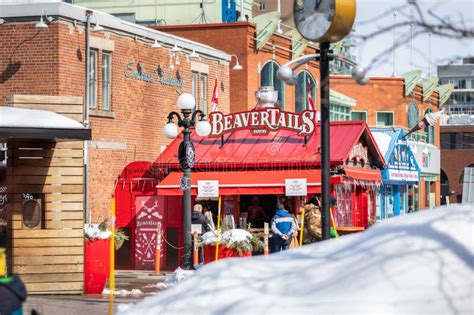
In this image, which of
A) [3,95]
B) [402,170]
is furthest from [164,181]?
[402,170]

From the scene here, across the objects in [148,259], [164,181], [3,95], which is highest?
[3,95]

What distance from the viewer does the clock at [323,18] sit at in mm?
13758

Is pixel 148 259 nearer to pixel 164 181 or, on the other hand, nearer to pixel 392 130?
pixel 164 181

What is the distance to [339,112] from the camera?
52.9 metres

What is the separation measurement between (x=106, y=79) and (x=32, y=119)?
1259cm

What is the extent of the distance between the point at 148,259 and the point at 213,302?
76.1 ft

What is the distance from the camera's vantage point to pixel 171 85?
34.7m

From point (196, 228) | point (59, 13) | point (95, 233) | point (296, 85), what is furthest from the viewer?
point (296, 85)

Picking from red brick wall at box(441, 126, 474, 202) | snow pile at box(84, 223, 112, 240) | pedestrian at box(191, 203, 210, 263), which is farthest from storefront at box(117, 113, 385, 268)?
red brick wall at box(441, 126, 474, 202)

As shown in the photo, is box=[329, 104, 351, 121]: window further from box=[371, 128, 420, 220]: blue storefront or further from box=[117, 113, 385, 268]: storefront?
box=[117, 113, 385, 268]: storefront

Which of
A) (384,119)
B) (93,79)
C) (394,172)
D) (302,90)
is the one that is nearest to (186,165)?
(93,79)

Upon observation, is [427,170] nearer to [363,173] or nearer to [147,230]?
[363,173]

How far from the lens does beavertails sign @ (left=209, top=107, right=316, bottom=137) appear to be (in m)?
29.9

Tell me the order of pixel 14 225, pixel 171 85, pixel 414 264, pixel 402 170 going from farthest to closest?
pixel 402 170
pixel 171 85
pixel 14 225
pixel 414 264
